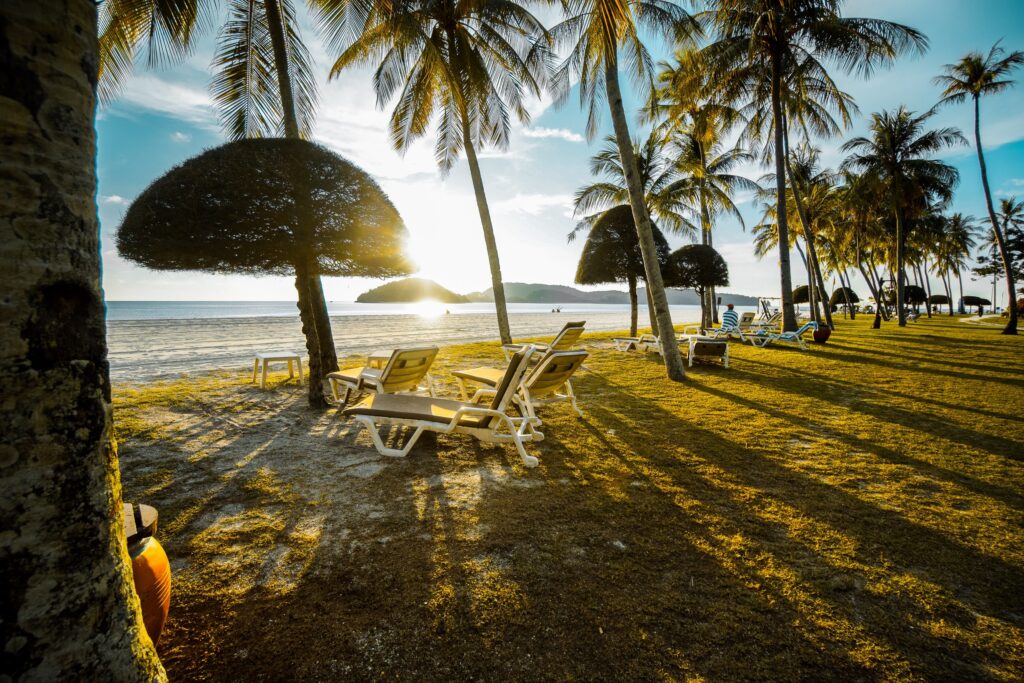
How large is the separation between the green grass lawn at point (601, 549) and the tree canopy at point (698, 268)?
12301mm

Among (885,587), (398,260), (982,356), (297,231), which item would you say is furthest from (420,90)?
(982,356)

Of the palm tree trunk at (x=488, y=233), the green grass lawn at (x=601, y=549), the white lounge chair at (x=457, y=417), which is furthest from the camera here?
the palm tree trunk at (x=488, y=233)

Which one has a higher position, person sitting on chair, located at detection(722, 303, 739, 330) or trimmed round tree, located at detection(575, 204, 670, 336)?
trimmed round tree, located at detection(575, 204, 670, 336)

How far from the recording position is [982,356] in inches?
411

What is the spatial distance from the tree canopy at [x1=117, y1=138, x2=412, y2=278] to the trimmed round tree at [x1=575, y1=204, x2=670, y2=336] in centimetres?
1162

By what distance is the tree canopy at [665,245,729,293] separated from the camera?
17.0 metres

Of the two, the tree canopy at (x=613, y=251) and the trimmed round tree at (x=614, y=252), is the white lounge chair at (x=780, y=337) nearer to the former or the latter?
the trimmed round tree at (x=614, y=252)

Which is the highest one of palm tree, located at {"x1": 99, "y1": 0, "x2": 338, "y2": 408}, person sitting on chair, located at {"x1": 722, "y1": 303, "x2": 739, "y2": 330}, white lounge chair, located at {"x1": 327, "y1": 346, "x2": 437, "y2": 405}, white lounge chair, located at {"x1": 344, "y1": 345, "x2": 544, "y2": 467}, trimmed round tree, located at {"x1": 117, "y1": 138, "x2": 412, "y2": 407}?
palm tree, located at {"x1": 99, "y1": 0, "x2": 338, "y2": 408}

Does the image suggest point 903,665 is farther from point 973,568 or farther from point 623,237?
point 623,237

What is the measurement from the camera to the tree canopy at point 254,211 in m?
5.44

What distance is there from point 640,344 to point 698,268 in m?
6.56

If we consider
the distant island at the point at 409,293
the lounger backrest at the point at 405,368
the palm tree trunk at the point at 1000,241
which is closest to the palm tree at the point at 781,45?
the palm tree trunk at the point at 1000,241

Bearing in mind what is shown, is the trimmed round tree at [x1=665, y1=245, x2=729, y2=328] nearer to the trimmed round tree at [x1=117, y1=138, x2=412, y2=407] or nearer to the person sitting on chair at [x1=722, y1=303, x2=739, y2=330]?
the person sitting on chair at [x1=722, y1=303, x2=739, y2=330]

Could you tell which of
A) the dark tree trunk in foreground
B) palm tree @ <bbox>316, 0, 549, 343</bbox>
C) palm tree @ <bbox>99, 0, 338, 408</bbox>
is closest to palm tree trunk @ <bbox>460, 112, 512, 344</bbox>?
palm tree @ <bbox>316, 0, 549, 343</bbox>
